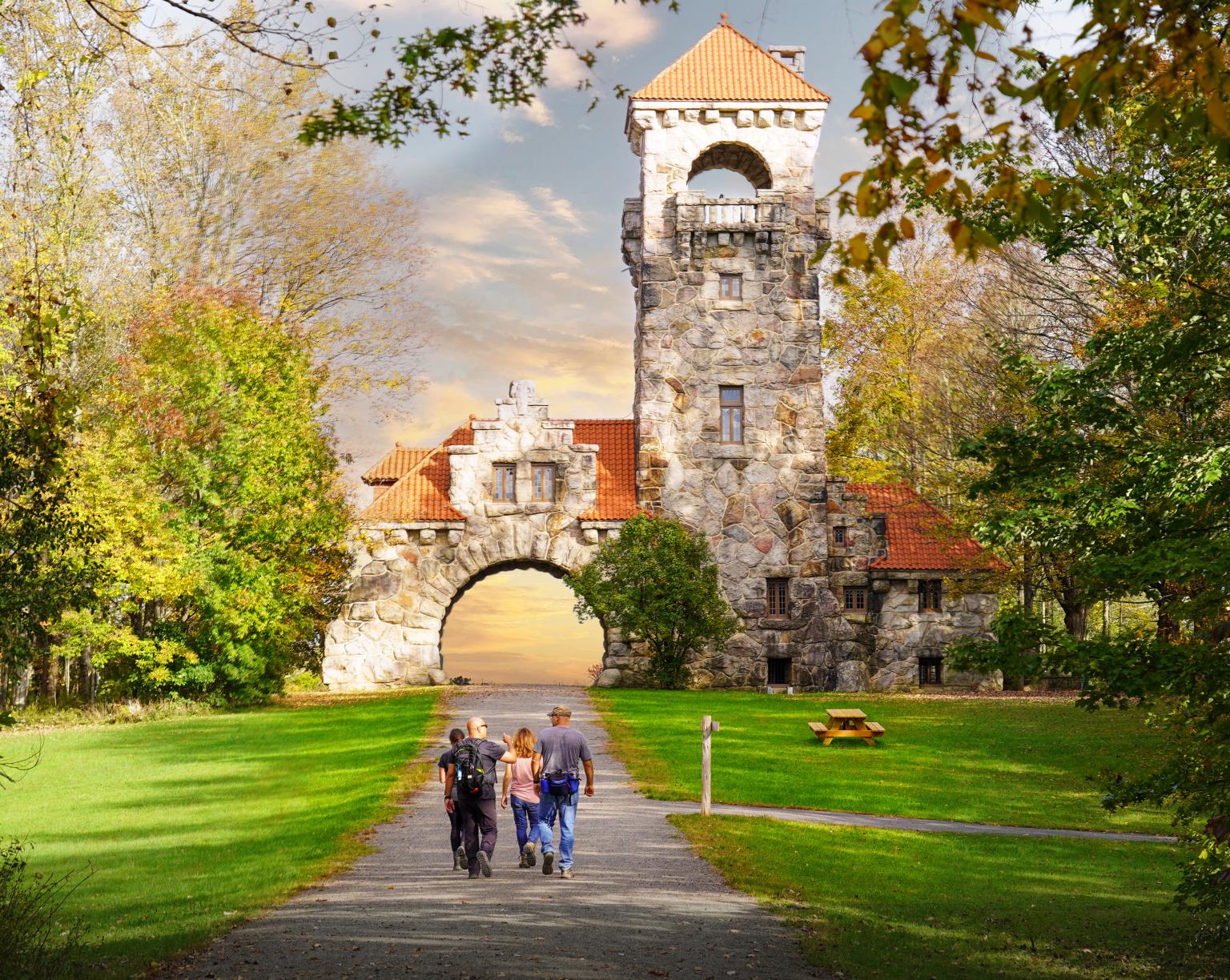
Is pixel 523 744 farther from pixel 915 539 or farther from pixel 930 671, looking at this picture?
pixel 915 539

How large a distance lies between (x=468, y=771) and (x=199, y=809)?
27.7 feet

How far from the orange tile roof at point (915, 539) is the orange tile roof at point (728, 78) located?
40.1ft

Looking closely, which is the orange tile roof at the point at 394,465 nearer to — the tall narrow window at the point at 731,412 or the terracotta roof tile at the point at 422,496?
the terracotta roof tile at the point at 422,496

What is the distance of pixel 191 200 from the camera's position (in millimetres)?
37625

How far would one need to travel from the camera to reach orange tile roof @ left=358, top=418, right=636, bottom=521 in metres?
37.8

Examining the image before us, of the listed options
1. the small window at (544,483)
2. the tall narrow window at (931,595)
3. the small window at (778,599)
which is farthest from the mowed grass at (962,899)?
the small window at (544,483)

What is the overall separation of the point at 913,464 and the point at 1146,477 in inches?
1234

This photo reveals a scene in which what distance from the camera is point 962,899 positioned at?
1373 cm

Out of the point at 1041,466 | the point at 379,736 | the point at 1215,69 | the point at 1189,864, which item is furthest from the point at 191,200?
the point at 1215,69

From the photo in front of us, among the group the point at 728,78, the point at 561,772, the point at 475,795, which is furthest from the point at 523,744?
the point at 728,78

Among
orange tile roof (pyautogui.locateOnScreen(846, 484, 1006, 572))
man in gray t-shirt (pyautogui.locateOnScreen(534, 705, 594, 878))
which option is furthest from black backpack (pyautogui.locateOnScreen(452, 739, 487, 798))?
orange tile roof (pyautogui.locateOnScreen(846, 484, 1006, 572))

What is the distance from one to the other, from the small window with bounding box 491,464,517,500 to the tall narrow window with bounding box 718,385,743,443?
6.30 m

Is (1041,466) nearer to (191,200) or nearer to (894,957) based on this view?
(894,957)

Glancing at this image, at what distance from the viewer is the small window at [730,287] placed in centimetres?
3919
